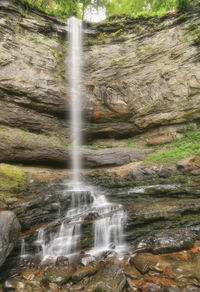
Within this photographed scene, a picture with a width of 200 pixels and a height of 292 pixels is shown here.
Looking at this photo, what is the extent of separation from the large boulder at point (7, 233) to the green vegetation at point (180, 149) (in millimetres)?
6745

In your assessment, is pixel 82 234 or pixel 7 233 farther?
pixel 82 234

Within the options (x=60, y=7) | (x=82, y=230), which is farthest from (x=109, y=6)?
(x=82, y=230)

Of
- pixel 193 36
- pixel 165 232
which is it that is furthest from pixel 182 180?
pixel 193 36

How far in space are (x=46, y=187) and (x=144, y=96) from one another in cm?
855

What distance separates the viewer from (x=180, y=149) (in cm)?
911

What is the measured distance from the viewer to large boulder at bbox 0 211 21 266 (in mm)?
3777

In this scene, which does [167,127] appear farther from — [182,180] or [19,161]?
[19,161]

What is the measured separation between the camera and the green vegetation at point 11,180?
20.5ft

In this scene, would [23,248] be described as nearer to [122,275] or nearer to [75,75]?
[122,275]

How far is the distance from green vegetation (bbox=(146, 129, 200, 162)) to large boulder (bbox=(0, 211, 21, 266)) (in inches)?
A: 266

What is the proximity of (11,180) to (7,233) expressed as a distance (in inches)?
124

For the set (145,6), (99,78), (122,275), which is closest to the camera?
(122,275)

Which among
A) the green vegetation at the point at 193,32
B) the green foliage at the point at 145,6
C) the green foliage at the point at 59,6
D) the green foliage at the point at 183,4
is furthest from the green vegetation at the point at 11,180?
the green foliage at the point at 183,4

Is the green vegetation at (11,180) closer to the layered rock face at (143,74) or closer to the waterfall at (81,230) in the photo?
the waterfall at (81,230)
